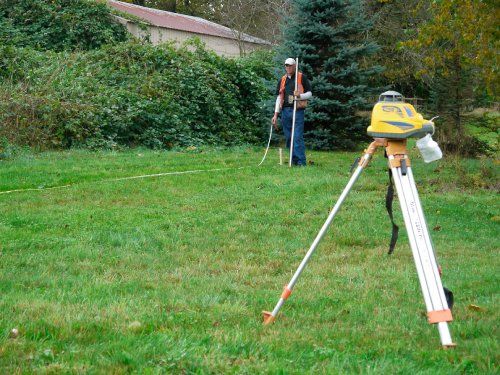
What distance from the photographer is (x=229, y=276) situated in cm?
688

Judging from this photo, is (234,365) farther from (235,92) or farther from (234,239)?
(235,92)

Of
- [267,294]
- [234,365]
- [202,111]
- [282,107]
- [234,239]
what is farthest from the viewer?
[202,111]

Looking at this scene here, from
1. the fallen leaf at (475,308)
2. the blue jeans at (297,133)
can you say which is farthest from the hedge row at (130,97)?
the fallen leaf at (475,308)

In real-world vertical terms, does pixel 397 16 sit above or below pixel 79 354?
above

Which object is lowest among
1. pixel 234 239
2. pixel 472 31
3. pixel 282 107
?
pixel 234 239

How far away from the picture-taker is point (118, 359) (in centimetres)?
421

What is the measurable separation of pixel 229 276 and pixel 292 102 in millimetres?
9038

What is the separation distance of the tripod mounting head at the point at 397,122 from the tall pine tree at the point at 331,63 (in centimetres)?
1562

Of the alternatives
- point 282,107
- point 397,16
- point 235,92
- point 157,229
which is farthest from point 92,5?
point 157,229

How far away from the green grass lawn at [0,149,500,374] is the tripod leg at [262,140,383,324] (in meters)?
0.10

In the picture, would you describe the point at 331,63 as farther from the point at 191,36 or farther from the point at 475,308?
the point at 191,36

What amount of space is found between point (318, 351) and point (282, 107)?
11.7 m

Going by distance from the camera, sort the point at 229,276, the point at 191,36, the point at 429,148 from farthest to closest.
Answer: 1. the point at 191,36
2. the point at 229,276
3. the point at 429,148

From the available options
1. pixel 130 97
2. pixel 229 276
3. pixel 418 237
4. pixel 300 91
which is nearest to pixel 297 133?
pixel 300 91
